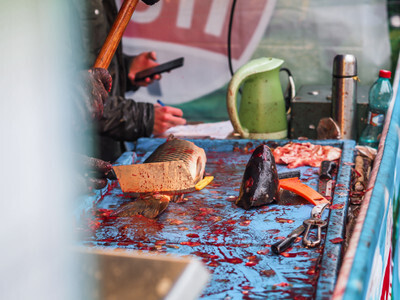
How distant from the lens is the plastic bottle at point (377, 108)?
2379mm

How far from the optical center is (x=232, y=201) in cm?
176

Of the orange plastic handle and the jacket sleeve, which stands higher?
the jacket sleeve

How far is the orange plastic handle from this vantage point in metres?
1.68

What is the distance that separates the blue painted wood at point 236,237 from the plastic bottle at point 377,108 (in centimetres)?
44

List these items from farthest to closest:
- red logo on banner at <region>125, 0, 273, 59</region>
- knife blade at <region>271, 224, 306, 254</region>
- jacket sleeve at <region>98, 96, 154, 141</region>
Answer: red logo on banner at <region>125, 0, 273, 59</region> < jacket sleeve at <region>98, 96, 154, 141</region> < knife blade at <region>271, 224, 306, 254</region>

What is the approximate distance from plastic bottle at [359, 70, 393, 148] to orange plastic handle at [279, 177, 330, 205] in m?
0.71

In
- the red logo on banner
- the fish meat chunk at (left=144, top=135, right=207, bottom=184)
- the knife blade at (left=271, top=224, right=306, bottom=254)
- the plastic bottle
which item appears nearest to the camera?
the knife blade at (left=271, top=224, right=306, bottom=254)

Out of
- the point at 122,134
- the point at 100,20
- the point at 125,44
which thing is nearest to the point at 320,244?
the point at 122,134

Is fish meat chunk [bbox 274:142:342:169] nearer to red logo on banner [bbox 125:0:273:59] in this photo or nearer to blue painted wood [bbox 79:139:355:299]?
blue painted wood [bbox 79:139:355:299]

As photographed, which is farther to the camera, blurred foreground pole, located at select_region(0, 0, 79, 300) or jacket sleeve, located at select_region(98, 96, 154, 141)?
jacket sleeve, located at select_region(98, 96, 154, 141)

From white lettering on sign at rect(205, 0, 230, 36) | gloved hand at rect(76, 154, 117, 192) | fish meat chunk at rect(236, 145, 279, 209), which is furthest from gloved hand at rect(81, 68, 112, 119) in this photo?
white lettering on sign at rect(205, 0, 230, 36)

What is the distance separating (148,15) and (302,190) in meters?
2.52

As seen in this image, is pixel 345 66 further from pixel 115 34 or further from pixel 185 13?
pixel 185 13

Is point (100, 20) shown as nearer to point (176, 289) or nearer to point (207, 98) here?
point (207, 98)
